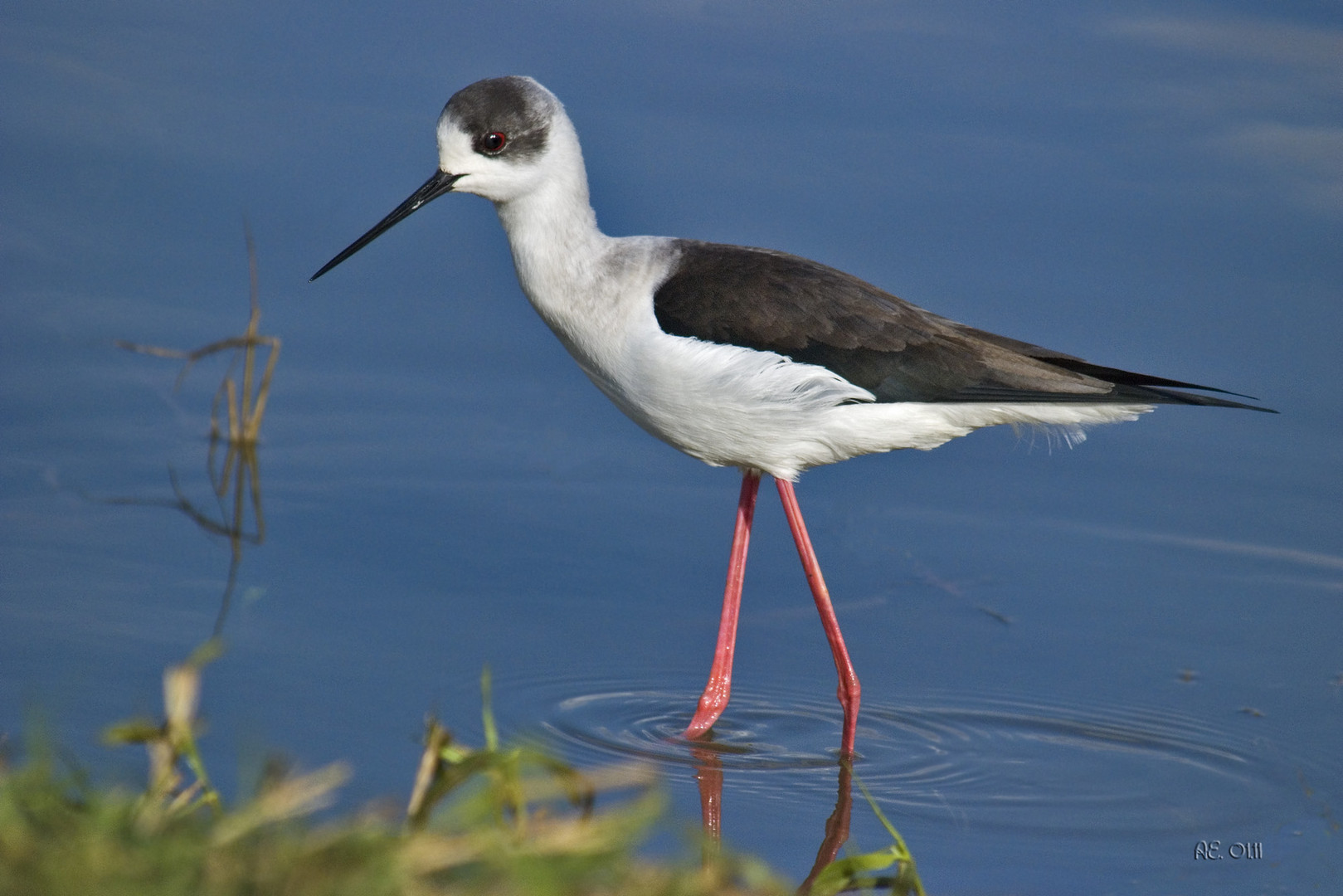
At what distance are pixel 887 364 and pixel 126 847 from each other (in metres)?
3.17

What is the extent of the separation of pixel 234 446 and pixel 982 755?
10.6ft

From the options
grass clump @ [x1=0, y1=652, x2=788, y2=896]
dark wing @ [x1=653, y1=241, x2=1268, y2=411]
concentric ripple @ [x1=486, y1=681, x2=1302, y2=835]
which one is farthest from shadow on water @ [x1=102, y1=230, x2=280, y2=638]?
grass clump @ [x1=0, y1=652, x2=788, y2=896]

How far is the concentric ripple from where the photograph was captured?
163 inches

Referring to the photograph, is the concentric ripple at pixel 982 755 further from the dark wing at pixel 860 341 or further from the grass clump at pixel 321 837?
the grass clump at pixel 321 837

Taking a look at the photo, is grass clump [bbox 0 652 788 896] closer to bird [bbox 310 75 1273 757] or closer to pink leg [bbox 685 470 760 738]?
pink leg [bbox 685 470 760 738]

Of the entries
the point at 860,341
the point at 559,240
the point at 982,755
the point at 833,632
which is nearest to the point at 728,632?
Result: the point at 833,632

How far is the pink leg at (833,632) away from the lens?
14.9 ft

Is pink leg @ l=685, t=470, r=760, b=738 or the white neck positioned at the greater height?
the white neck

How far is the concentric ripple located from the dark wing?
38.7 inches

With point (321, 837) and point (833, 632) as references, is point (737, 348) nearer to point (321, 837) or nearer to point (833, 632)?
point (833, 632)

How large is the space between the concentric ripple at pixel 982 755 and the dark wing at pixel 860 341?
983 mm

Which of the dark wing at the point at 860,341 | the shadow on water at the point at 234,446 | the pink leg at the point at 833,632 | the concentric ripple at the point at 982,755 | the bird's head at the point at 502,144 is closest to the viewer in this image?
the concentric ripple at the point at 982,755

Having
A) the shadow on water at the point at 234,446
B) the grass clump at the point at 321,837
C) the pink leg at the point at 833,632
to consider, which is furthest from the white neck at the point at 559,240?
the grass clump at the point at 321,837

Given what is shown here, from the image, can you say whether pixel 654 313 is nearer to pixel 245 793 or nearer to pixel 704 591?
pixel 704 591
